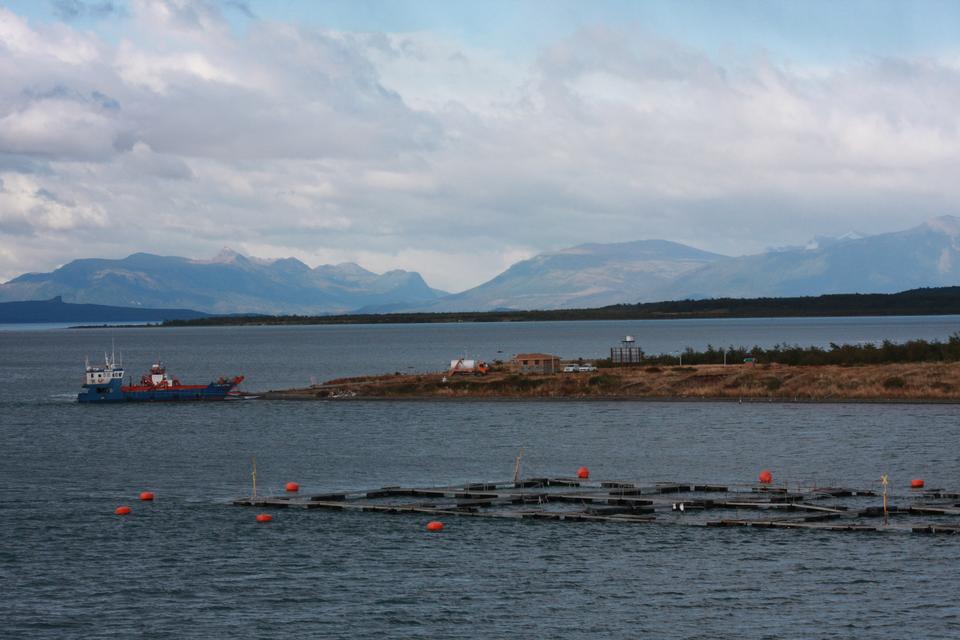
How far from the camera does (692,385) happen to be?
120m

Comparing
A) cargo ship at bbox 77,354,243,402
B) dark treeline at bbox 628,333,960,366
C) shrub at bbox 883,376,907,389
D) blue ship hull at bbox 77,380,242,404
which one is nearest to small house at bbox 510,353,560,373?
dark treeline at bbox 628,333,960,366

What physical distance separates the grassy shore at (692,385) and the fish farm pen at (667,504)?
49795mm

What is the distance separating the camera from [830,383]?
115062 millimetres

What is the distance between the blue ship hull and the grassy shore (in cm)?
627

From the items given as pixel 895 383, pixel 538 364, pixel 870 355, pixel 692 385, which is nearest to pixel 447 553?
pixel 895 383

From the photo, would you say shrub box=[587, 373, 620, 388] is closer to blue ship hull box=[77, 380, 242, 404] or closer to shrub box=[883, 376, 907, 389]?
shrub box=[883, 376, 907, 389]

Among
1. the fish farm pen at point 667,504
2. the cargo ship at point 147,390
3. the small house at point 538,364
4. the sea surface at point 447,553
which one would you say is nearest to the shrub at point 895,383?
the sea surface at point 447,553

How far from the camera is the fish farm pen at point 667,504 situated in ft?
181

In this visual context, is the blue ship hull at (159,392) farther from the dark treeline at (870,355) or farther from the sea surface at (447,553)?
the dark treeline at (870,355)

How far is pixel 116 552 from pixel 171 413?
75.3 meters

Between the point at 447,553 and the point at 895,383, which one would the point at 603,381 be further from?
the point at 447,553

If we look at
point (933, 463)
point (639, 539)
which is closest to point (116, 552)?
point (639, 539)

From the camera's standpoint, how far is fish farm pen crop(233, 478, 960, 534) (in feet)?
181

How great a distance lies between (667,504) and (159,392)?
90.8 meters
